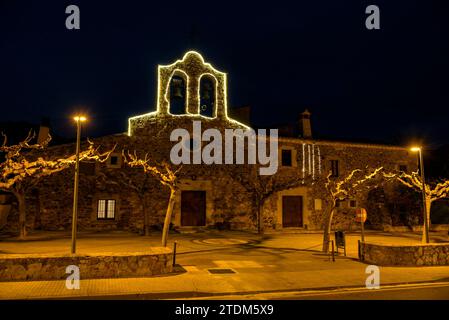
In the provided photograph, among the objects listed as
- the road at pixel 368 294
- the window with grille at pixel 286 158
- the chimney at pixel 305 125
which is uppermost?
the chimney at pixel 305 125

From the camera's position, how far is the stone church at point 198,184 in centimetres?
2105

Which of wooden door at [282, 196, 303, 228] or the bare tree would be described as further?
wooden door at [282, 196, 303, 228]

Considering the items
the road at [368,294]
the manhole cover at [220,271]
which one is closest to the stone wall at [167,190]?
the manhole cover at [220,271]

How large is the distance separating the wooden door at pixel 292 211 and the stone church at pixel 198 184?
70mm

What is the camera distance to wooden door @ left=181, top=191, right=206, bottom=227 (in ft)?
75.5

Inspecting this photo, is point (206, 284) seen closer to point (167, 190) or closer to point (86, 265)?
point (86, 265)

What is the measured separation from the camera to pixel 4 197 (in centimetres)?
2034

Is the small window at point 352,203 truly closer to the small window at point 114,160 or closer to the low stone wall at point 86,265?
the small window at point 114,160

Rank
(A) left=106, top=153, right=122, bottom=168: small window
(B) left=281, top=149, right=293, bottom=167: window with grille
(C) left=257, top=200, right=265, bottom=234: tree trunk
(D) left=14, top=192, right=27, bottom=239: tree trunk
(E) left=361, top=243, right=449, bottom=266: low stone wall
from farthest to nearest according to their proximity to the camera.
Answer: (B) left=281, top=149, right=293, bottom=167: window with grille
(C) left=257, top=200, right=265, bottom=234: tree trunk
(A) left=106, top=153, right=122, bottom=168: small window
(D) left=14, top=192, right=27, bottom=239: tree trunk
(E) left=361, top=243, right=449, bottom=266: low stone wall

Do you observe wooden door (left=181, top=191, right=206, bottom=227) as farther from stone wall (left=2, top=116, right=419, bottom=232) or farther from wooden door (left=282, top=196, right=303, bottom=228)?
wooden door (left=282, top=196, right=303, bottom=228)

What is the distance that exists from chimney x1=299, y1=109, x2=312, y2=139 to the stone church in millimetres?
81

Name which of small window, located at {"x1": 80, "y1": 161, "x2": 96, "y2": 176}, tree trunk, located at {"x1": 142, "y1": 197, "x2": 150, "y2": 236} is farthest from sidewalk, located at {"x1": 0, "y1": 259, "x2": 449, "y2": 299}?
small window, located at {"x1": 80, "y1": 161, "x2": 96, "y2": 176}
